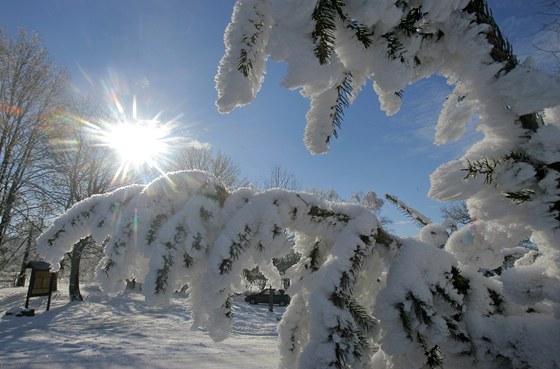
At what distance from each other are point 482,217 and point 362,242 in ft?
1.67

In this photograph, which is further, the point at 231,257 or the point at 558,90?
the point at 231,257

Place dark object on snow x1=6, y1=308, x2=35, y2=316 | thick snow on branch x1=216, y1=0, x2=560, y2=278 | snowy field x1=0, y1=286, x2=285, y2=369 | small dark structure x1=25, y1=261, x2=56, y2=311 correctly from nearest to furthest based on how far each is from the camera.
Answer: thick snow on branch x1=216, y1=0, x2=560, y2=278 → snowy field x1=0, y1=286, x2=285, y2=369 → dark object on snow x1=6, y1=308, x2=35, y2=316 → small dark structure x1=25, y1=261, x2=56, y2=311

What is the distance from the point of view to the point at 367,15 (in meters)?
1.14

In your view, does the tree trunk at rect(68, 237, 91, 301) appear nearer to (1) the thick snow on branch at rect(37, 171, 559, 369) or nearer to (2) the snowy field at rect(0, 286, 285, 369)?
(2) the snowy field at rect(0, 286, 285, 369)

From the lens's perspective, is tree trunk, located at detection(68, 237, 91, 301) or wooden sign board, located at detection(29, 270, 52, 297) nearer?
wooden sign board, located at detection(29, 270, 52, 297)

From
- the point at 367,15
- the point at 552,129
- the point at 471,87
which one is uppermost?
the point at 367,15

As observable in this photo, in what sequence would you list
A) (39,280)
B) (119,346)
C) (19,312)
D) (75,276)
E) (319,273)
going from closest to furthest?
1. (319,273)
2. (119,346)
3. (19,312)
4. (39,280)
5. (75,276)

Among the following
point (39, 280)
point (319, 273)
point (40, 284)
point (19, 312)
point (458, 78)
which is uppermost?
point (458, 78)

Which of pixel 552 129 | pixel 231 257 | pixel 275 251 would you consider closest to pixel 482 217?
pixel 552 129

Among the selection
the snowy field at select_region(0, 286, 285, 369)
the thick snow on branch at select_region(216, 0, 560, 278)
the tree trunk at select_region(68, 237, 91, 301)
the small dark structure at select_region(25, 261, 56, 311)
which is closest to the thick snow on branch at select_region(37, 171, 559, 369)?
the thick snow on branch at select_region(216, 0, 560, 278)

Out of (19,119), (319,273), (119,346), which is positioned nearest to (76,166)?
(19,119)

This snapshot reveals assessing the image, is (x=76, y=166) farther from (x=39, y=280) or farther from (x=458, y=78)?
(x=458, y=78)

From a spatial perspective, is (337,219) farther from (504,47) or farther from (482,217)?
(504,47)

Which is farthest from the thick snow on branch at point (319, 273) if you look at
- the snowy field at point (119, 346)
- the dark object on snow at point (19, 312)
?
the dark object on snow at point (19, 312)
